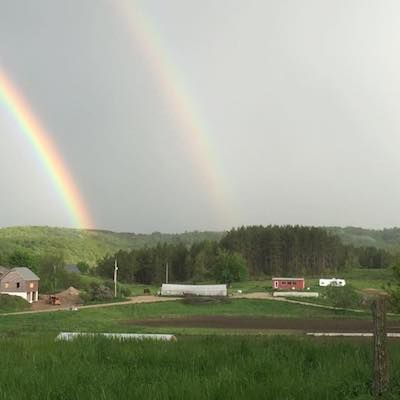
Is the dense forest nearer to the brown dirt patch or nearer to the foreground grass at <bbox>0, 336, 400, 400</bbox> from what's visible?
the brown dirt patch

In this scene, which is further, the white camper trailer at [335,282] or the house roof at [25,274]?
the house roof at [25,274]

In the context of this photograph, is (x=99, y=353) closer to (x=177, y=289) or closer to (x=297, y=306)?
(x=297, y=306)

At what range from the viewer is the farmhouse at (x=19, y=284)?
258 ft

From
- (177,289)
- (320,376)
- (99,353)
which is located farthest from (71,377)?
(177,289)

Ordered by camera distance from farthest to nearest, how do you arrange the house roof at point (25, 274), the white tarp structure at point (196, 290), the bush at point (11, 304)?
the white tarp structure at point (196, 290), the house roof at point (25, 274), the bush at point (11, 304)

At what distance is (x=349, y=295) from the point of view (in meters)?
59.5

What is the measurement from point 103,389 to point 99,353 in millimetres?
3471

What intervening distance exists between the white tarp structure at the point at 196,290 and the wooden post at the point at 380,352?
251ft

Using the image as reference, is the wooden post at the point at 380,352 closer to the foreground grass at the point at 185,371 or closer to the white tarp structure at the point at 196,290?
the foreground grass at the point at 185,371

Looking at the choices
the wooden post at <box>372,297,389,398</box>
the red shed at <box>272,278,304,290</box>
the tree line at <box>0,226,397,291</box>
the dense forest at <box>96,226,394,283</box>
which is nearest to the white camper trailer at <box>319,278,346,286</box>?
the red shed at <box>272,278,304,290</box>

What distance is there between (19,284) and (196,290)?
2800 centimetres

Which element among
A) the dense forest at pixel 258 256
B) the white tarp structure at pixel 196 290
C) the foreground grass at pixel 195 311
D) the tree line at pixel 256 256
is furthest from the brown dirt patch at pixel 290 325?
the dense forest at pixel 258 256

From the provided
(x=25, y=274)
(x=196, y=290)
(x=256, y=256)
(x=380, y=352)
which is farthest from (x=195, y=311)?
(x=256, y=256)

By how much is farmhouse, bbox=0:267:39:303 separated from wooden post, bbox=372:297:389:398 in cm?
7734
